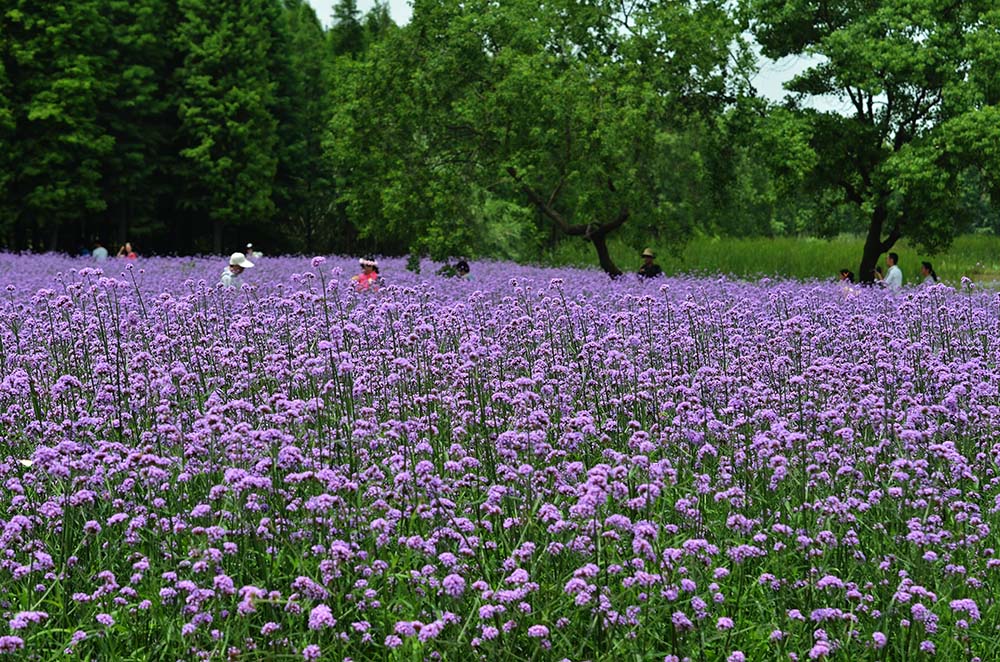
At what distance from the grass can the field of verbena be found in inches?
910

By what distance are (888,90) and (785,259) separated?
8.71 m

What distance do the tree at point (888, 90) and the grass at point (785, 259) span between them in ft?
7.61

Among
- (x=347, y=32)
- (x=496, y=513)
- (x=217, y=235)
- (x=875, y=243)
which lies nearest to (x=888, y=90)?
(x=875, y=243)

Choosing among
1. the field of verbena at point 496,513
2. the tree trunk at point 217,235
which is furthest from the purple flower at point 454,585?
the tree trunk at point 217,235

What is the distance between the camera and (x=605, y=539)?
482 cm

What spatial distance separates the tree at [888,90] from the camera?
28594 millimetres

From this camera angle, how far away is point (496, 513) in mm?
5059

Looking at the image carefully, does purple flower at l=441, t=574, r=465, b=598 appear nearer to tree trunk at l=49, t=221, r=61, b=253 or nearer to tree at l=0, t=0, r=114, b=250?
tree at l=0, t=0, r=114, b=250

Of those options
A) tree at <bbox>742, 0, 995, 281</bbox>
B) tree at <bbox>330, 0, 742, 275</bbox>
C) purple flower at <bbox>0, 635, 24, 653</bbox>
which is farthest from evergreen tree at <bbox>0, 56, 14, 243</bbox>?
purple flower at <bbox>0, 635, 24, 653</bbox>

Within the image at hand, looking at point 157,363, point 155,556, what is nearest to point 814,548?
point 155,556

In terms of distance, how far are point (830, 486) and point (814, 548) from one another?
53.0 inches

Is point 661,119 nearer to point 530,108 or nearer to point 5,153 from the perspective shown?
point 530,108

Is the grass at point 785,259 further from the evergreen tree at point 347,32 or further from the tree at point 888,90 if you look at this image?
the evergreen tree at point 347,32

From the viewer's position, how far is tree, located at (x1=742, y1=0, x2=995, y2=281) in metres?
28.6
